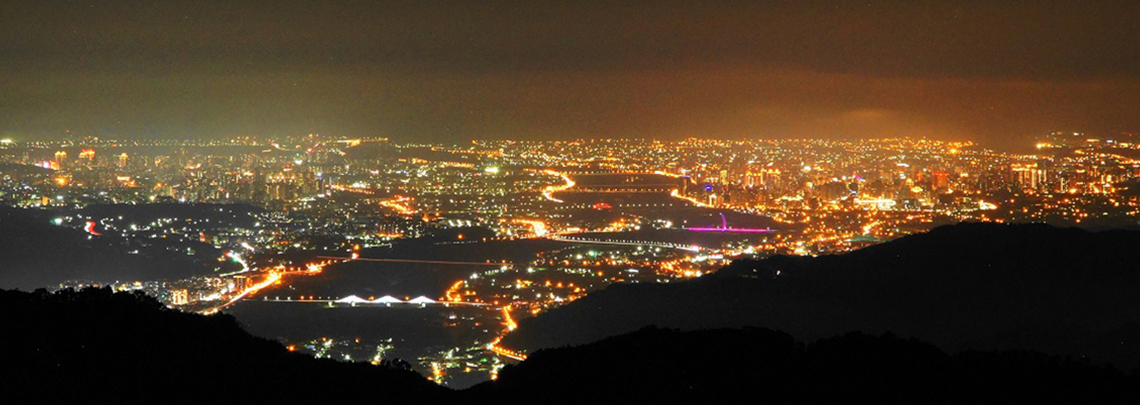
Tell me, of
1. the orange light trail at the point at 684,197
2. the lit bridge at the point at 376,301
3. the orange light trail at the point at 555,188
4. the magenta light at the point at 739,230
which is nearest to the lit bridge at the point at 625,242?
the magenta light at the point at 739,230

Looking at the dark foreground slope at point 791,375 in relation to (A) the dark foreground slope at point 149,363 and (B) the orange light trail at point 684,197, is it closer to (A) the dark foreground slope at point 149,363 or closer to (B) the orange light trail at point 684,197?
(A) the dark foreground slope at point 149,363

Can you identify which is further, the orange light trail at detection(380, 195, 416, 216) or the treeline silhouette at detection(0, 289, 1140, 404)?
the orange light trail at detection(380, 195, 416, 216)

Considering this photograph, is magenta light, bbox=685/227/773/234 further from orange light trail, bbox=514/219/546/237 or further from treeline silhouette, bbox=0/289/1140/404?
treeline silhouette, bbox=0/289/1140/404

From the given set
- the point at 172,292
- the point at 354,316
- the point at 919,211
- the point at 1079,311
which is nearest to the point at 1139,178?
the point at 919,211

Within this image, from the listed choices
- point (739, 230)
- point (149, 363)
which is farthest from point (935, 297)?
point (739, 230)

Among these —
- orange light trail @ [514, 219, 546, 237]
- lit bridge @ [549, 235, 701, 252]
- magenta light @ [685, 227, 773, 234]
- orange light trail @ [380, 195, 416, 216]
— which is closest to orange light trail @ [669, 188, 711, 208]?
magenta light @ [685, 227, 773, 234]
